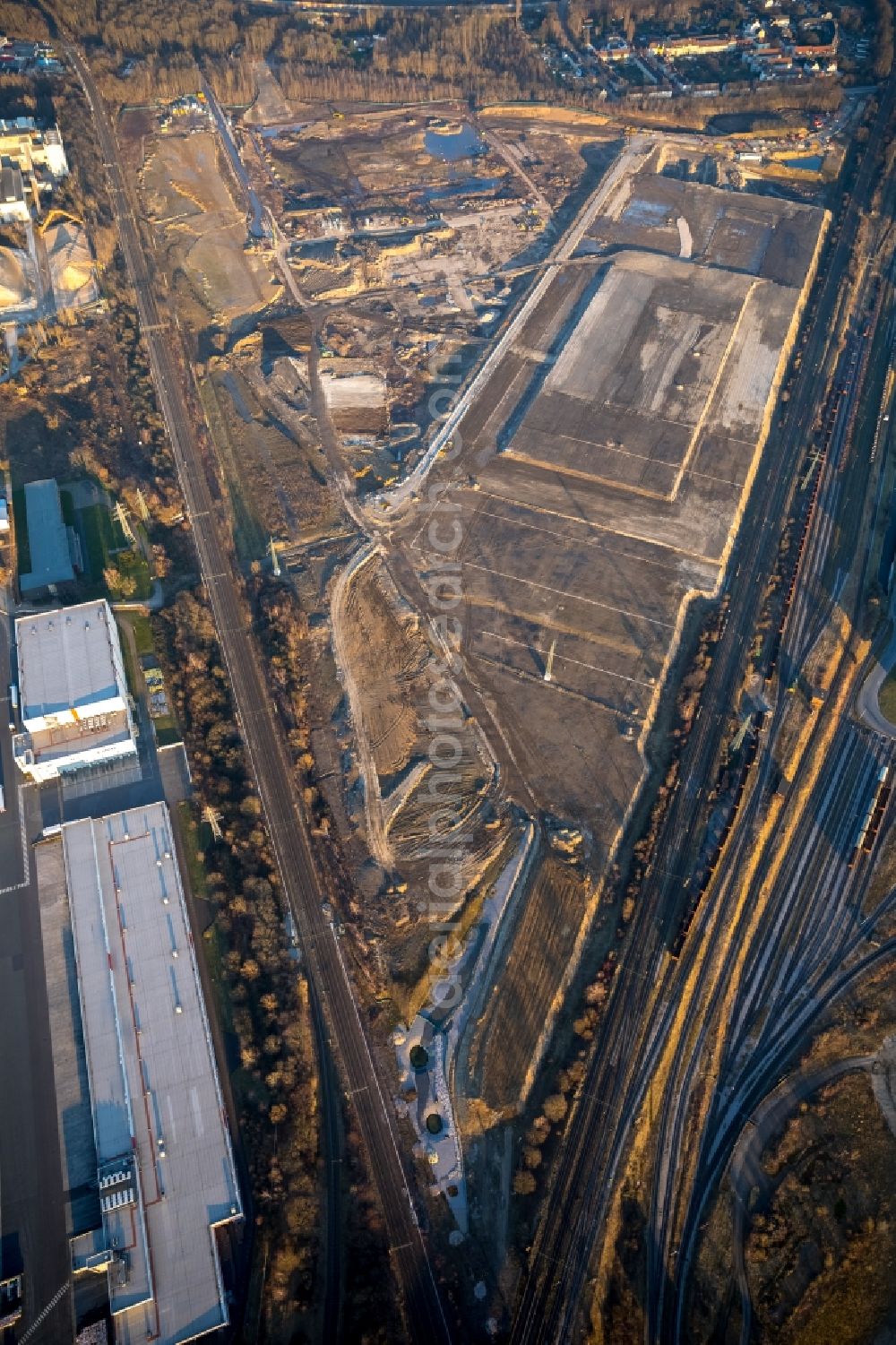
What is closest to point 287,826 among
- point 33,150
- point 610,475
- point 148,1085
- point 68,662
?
point 148,1085

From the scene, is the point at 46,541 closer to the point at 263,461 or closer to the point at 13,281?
the point at 263,461

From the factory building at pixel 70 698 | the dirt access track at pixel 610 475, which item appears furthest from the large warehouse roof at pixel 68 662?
the dirt access track at pixel 610 475

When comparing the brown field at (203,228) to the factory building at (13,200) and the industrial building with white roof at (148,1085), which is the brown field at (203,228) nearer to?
the factory building at (13,200)

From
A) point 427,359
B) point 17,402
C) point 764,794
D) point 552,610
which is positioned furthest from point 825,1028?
point 17,402

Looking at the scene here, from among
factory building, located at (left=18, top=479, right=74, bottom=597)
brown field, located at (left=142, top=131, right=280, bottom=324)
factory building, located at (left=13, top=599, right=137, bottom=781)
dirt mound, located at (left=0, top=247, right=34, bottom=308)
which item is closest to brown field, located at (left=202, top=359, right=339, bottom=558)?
brown field, located at (left=142, top=131, right=280, bottom=324)

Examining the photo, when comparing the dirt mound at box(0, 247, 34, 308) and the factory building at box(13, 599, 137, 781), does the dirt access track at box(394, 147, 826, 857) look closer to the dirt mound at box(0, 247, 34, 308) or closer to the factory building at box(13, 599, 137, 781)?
the factory building at box(13, 599, 137, 781)

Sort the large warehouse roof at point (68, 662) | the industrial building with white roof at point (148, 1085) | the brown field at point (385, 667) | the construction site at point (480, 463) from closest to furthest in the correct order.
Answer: the industrial building with white roof at point (148, 1085) < the construction site at point (480, 463) < the large warehouse roof at point (68, 662) < the brown field at point (385, 667)
